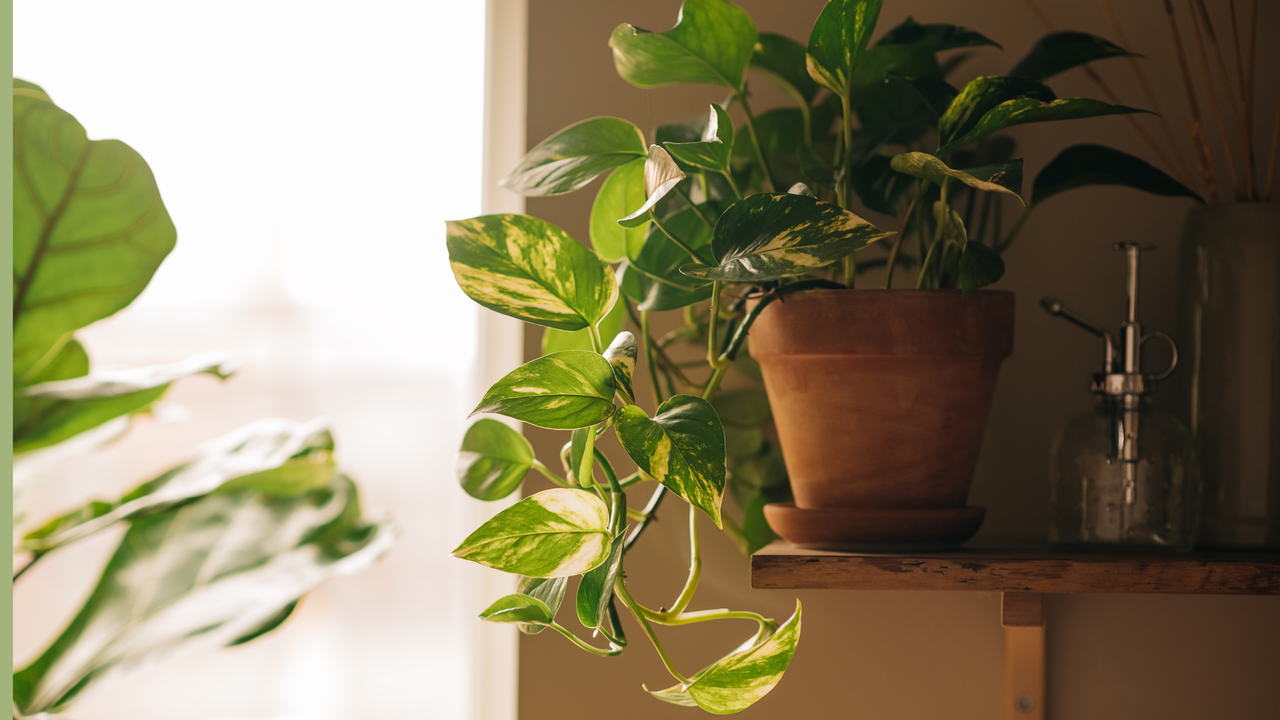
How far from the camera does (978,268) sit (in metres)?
0.48

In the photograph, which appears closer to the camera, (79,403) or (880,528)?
(880,528)

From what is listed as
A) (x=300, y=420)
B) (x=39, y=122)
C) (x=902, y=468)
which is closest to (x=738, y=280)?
(x=902, y=468)

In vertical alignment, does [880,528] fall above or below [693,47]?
below

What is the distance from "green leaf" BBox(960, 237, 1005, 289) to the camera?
1.52 ft

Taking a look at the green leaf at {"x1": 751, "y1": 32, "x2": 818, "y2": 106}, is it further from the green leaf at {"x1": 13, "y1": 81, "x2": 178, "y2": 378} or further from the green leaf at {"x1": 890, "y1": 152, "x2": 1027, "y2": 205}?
the green leaf at {"x1": 13, "y1": 81, "x2": 178, "y2": 378}

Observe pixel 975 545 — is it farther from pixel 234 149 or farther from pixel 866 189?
pixel 234 149

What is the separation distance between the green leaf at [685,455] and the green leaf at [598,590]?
6 cm

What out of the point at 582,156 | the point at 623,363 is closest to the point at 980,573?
the point at 623,363

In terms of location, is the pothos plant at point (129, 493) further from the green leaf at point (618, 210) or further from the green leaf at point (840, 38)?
the green leaf at point (840, 38)

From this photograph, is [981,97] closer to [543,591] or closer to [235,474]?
[543,591]

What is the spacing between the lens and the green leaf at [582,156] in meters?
0.50

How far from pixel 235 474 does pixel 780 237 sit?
589mm

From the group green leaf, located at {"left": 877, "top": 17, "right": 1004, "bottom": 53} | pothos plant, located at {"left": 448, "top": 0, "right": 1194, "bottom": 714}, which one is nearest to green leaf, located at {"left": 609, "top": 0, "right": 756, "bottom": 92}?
pothos plant, located at {"left": 448, "top": 0, "right": 1194, "bottom": 714}

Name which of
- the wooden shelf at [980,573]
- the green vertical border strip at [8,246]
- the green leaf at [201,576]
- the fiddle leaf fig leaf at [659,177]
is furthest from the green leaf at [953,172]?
the green vertical border strip at [8,246]
